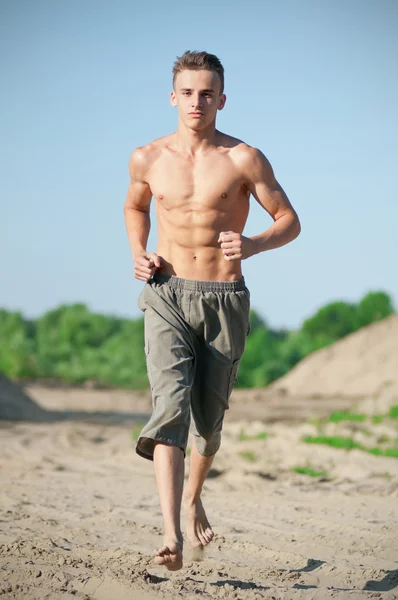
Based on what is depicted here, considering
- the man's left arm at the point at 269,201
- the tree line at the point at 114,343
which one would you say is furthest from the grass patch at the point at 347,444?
the tree line at the point at 114,343

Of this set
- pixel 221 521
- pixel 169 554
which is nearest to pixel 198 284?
pixel 169 554

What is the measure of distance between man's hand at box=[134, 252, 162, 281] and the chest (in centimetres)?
26

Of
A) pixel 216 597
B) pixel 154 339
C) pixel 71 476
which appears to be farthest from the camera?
pixel 71 476

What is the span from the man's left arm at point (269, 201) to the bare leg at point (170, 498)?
3.33 ft

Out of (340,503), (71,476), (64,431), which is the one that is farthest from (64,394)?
(340,503)

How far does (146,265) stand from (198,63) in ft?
3.29

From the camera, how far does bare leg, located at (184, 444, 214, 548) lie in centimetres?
416

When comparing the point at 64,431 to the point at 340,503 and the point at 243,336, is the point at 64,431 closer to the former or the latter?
the point at 340,503

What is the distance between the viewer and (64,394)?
16.7 meters

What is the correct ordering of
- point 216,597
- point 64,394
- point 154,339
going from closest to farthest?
point 216,597 → point 154,339 → point 64,394

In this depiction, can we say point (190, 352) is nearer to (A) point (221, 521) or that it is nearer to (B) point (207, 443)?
(B) point (207, 443)

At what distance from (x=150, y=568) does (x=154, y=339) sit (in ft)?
3.74

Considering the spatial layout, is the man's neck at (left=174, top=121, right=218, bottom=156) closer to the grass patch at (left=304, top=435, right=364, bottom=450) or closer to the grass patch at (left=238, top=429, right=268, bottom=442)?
the grass patch at (left=304, top=435, right=364, bottom=450)

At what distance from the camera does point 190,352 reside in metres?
3.88
